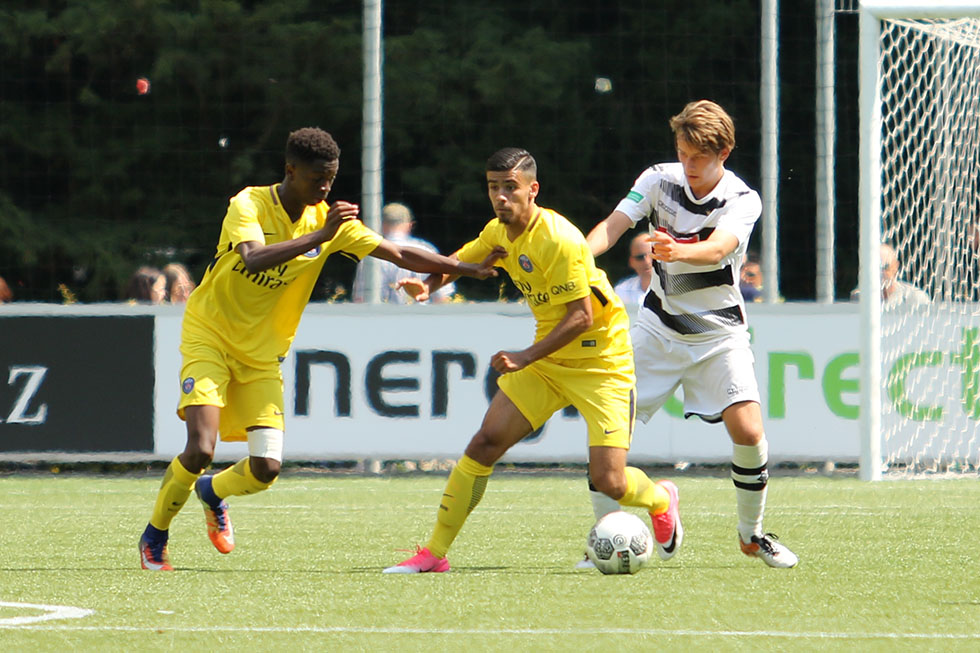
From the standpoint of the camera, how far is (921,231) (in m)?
12.7

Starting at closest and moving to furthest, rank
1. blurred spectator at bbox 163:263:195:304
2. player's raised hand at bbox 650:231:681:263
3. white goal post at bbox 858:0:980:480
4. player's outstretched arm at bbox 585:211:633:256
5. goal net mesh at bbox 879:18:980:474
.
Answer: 1. player's raised hand at bbox 650:231:681:263
2. player's outstretched arm at bbox 585:211:633:256
3. white goal post at bbox 858:0:980:480
4. goal net mesh at bbox 879:18:980:474
5. blurred spectator at bbox 163:263:195:304

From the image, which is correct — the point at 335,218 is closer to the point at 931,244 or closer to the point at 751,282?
the point at 931,244

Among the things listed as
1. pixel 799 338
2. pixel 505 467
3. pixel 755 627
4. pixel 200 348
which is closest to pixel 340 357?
pixel 505 467

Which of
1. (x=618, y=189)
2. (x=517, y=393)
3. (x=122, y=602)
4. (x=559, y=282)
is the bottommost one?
(x=122, y=602)

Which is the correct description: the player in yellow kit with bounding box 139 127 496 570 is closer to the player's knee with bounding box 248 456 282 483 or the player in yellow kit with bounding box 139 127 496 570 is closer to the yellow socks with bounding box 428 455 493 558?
the player's knee with bounding box 248 456 282 483

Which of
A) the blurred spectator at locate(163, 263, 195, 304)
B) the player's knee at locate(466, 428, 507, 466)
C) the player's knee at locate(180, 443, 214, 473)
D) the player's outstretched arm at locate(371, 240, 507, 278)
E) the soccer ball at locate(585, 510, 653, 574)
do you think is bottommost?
the soccer ball at locate(585, 510, 653, 574)

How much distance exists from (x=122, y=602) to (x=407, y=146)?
485 inches

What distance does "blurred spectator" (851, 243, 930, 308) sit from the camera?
40.9ft

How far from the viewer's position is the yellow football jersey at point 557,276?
705cm

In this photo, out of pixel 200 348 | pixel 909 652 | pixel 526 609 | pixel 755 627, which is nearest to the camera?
pixel 909 652

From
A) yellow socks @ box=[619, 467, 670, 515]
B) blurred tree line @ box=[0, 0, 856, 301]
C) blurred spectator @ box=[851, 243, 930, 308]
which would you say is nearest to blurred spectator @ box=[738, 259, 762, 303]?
blurred spectator @ box=[851, 243, 930, 308]

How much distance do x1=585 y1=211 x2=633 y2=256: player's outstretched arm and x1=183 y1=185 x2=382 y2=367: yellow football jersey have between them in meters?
0.93

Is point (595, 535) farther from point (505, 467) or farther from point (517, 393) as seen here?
point (505, 467)

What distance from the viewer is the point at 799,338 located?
1265 centimetres
